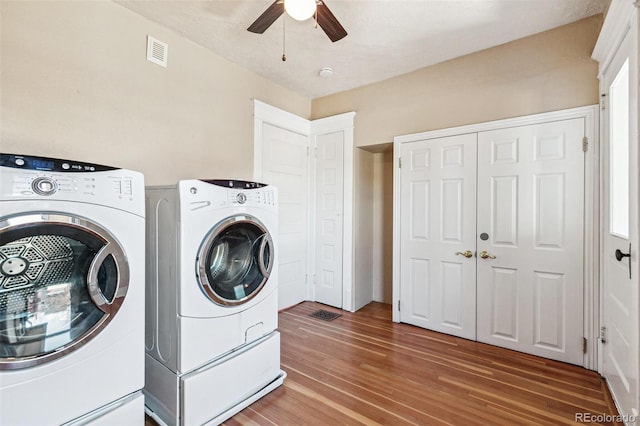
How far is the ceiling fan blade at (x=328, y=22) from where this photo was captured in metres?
1.58

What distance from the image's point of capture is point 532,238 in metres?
2.32

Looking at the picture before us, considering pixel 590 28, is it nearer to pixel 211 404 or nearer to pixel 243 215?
pixel 243 215

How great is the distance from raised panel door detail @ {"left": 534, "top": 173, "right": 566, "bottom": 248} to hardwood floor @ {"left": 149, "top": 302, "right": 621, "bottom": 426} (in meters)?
0.95

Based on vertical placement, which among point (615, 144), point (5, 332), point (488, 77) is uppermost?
point (488, 77)

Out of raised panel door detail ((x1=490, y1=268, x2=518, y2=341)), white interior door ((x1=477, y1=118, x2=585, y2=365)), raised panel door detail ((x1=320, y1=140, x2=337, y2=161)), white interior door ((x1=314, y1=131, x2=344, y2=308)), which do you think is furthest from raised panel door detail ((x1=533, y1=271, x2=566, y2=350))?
raised panel door detail ((x1=320, y1=140, x2=337, y2=161))

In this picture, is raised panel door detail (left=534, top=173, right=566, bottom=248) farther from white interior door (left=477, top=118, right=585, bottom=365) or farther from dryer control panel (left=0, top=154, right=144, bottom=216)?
dryer control panel (left=0, top=154, right=144, bottom=216)

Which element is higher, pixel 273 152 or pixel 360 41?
pixel 360 41

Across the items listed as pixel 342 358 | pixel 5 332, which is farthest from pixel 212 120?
pixel 342 358

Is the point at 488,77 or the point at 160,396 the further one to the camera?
the point at 488,77

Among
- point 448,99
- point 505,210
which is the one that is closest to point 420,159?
point 448,99

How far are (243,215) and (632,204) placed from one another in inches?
79.4

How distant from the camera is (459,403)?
1.77 meters

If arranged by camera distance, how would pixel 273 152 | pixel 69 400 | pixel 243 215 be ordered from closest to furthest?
pixel 69 400 < pixel 243 215 < pixel 273 152

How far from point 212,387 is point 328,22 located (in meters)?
2.17
